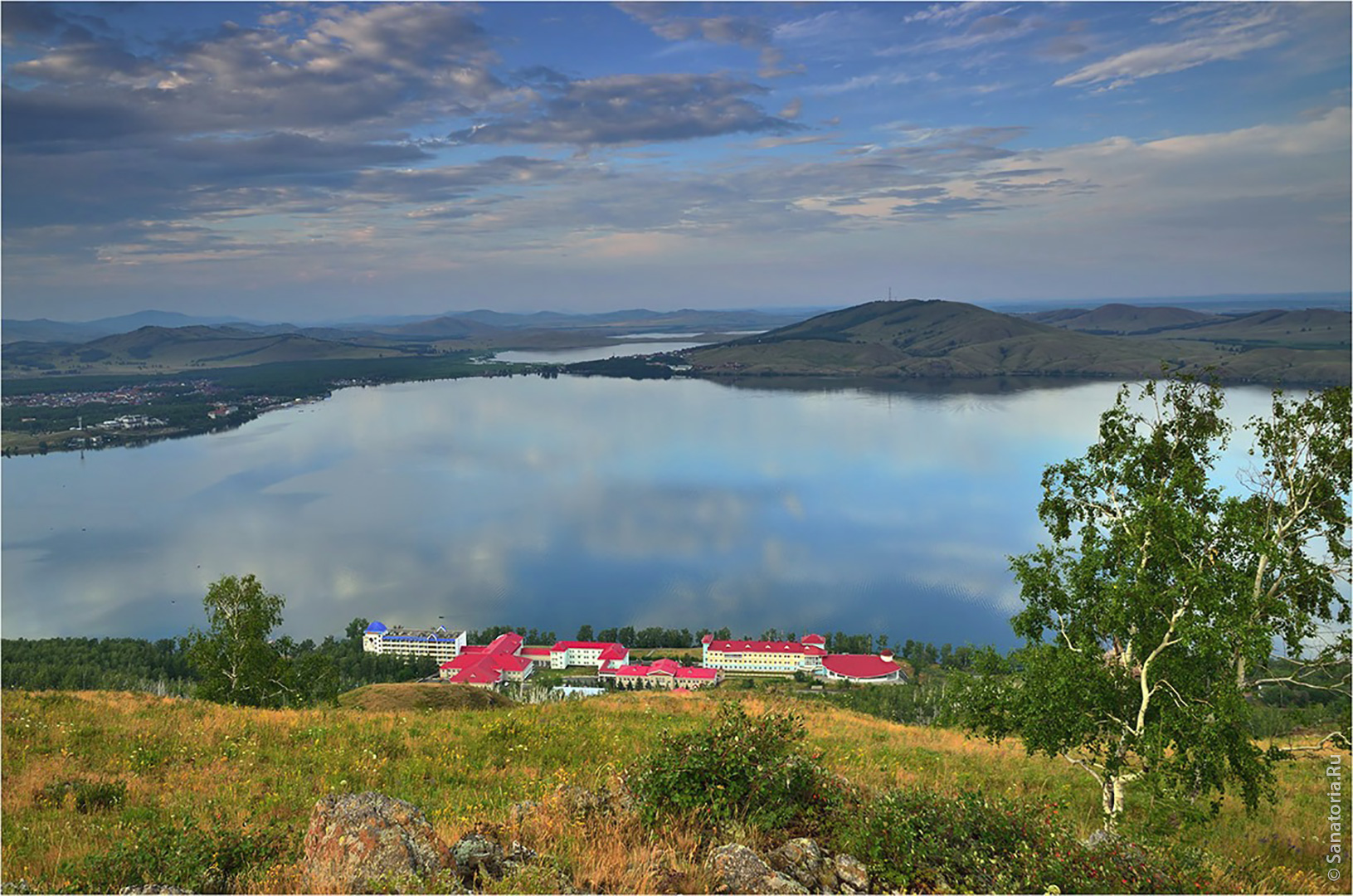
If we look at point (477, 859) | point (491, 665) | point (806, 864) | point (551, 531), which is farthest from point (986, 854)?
point (551, 531)

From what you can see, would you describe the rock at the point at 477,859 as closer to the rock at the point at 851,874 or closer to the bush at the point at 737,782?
the bush at the point at 737,782

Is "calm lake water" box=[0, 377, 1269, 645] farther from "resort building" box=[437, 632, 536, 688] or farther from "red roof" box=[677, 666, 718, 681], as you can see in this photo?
"red roof" box=[677, 666, 718, 681]

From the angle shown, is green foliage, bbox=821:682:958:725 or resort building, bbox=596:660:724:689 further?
resort building, bbox=596:660:724:689

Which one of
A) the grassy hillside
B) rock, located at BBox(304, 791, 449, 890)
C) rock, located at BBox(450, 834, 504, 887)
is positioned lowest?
the grassy hillside

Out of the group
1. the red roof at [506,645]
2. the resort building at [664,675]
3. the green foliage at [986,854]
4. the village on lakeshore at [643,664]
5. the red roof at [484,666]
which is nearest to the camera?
the green foliage at [986,854]

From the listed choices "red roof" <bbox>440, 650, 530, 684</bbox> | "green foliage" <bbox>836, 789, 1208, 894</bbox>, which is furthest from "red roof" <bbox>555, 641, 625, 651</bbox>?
"green foliage" <bbox>836, 789, 1208, 894</bbox>

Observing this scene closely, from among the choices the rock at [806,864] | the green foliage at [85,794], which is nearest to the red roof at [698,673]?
the green foliage at [85,794]

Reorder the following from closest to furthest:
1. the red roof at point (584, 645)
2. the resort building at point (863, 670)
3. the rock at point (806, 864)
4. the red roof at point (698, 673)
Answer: the rock at point (806, 864), the red roof at point (698, 673), the resort building at point (863, 670), the red roof at point (584, 645)
